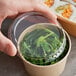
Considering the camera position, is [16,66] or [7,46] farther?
[16,66]

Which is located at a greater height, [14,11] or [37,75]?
[14,11]

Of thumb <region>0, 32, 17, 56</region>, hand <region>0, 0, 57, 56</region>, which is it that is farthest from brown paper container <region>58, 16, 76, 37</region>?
thumb <region>0, 32, 17, 56</region>

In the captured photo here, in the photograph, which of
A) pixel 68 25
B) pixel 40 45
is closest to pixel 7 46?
pixel 40 45

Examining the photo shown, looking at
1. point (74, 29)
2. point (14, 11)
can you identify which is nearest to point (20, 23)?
point (14, 11)

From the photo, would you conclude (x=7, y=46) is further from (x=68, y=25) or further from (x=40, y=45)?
(x=68, y=25)

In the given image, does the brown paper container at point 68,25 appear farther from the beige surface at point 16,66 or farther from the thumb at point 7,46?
the thumb at point 7,46

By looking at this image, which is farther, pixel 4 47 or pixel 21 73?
pixel 21 73

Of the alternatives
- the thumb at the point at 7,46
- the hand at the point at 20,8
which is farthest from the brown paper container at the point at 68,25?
the thumb at the point at 7,46

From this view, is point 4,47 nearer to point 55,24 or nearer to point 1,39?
point 1,39

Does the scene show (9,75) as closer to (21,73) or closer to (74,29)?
(21,73)
